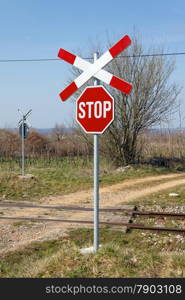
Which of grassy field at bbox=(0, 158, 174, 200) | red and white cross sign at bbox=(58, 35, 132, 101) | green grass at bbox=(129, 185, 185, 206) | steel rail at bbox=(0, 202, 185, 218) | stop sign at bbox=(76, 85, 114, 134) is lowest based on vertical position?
grassy field at bbox=(0, 158, 174, 200)

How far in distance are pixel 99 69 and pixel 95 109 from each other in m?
0.59

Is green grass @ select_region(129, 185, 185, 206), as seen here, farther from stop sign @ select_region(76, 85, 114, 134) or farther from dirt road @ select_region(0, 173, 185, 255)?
stop sign @ select_region(76, 85, 114, 134)

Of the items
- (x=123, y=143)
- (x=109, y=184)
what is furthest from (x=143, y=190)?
(x=123, y=143)

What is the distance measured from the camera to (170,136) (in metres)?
22.6

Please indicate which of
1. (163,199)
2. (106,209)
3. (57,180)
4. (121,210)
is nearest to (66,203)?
(106,209)

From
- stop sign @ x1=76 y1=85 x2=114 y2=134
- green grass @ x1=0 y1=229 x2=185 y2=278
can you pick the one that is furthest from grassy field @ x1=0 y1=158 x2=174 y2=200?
stop sign @ x1=76 y1=85 x2=114 y2=134

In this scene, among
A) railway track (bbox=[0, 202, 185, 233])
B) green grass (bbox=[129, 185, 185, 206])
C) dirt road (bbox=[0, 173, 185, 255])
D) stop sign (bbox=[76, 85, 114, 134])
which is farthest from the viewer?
green grass (bbox=[129, 185, 185, 206])

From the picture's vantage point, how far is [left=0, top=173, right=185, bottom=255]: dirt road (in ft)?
24.7

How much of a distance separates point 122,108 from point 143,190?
7.38m

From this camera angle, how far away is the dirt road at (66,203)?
752cm

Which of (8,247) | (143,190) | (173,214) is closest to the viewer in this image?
(8,247)

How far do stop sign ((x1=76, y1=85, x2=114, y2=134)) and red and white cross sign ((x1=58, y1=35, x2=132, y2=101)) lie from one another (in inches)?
7.4

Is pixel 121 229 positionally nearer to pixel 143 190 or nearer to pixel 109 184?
pixel 143 190

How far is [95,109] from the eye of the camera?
4.63 m
